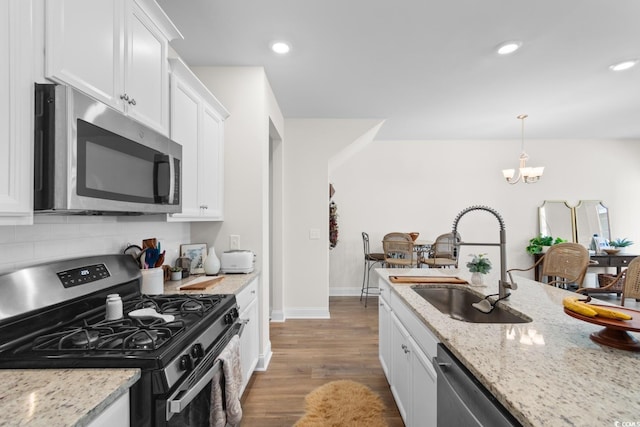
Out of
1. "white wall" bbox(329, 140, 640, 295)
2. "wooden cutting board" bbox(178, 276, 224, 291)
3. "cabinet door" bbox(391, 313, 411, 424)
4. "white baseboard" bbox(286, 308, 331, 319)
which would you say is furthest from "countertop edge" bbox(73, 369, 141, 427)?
"white wall" bbox(329, 140, 640, 295)

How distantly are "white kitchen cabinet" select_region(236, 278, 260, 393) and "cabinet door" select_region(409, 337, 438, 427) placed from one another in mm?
1068

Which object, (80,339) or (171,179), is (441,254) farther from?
(80,339)

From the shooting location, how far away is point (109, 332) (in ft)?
3.87

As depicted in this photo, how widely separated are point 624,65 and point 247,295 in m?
3.80

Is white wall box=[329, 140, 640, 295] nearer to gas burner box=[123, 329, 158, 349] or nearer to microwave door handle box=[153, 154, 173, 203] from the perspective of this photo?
microwave door handle box=[153, 154, 173, 203]

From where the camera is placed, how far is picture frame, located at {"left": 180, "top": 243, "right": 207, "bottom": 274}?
2477mm

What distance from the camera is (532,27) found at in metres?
2.17

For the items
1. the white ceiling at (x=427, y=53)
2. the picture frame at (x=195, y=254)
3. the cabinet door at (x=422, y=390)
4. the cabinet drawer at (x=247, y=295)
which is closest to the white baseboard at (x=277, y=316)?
the cabinet drawer at (x=247, y=295)

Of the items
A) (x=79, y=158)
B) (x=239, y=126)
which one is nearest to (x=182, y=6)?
(x=239, y=126)

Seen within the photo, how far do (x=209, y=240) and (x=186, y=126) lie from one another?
3.37ft

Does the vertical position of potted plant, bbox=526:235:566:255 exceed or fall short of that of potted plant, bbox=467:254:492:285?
it falls short

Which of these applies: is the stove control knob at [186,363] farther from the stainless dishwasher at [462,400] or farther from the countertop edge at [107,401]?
the stainless dishwasher at [462,400]

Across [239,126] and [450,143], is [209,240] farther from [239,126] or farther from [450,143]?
[450,143]

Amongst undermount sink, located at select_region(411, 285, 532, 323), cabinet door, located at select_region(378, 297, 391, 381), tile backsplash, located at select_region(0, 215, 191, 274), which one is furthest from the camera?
cabinet door, located at select_region(378, 297, 391, 381)
